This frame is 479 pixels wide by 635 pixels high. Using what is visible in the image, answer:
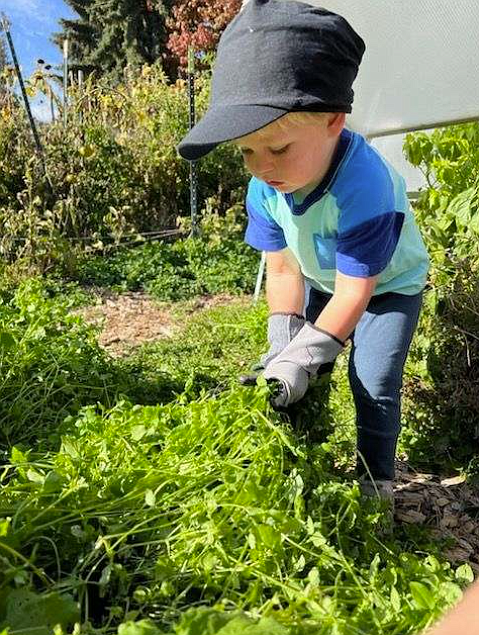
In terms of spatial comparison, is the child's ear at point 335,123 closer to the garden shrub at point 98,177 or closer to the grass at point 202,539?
the grass at point 202,539

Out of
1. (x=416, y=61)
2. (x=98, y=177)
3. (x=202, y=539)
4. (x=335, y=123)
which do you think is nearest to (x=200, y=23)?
(x=98, y=177)

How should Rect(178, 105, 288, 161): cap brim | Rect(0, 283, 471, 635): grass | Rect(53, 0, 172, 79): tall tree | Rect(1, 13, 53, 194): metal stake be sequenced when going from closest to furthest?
Rect(0, 283, 471, 635): grass, Rect(178, 105, 288, 161): cap brim, Rect(1, 13, 53, 194): metal stake, Rect(53, 0, 172, 79): tall tree

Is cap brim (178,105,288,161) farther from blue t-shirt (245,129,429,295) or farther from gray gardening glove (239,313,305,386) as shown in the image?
gray gardening glove (239,313,305,386)

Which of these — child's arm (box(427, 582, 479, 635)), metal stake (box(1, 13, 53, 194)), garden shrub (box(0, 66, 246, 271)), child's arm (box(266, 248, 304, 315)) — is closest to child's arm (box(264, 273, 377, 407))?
child's arm (box(266, 248, 304, 315))

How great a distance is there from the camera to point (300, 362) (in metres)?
1.92

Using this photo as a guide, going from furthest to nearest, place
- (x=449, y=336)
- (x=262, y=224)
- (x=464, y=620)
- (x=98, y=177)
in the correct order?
(x=98, y=177) → (x=449, y=336) → (x=262, y=224) → (x=464, y=620)

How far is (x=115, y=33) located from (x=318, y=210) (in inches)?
1075

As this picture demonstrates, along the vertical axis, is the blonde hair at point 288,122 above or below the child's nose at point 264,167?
above

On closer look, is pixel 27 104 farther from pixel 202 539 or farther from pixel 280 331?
pixel 202 539

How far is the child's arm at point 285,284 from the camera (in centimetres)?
232

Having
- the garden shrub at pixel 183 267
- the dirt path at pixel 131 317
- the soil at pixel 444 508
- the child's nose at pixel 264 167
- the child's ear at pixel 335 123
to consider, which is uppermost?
the child's ear at pixel 335 123

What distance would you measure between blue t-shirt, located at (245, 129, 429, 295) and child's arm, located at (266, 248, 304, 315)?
0.04m

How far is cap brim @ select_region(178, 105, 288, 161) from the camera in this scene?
1.64 meters

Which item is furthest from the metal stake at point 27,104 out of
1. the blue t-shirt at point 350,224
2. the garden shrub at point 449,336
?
the blue t-shirt at point 350,224
